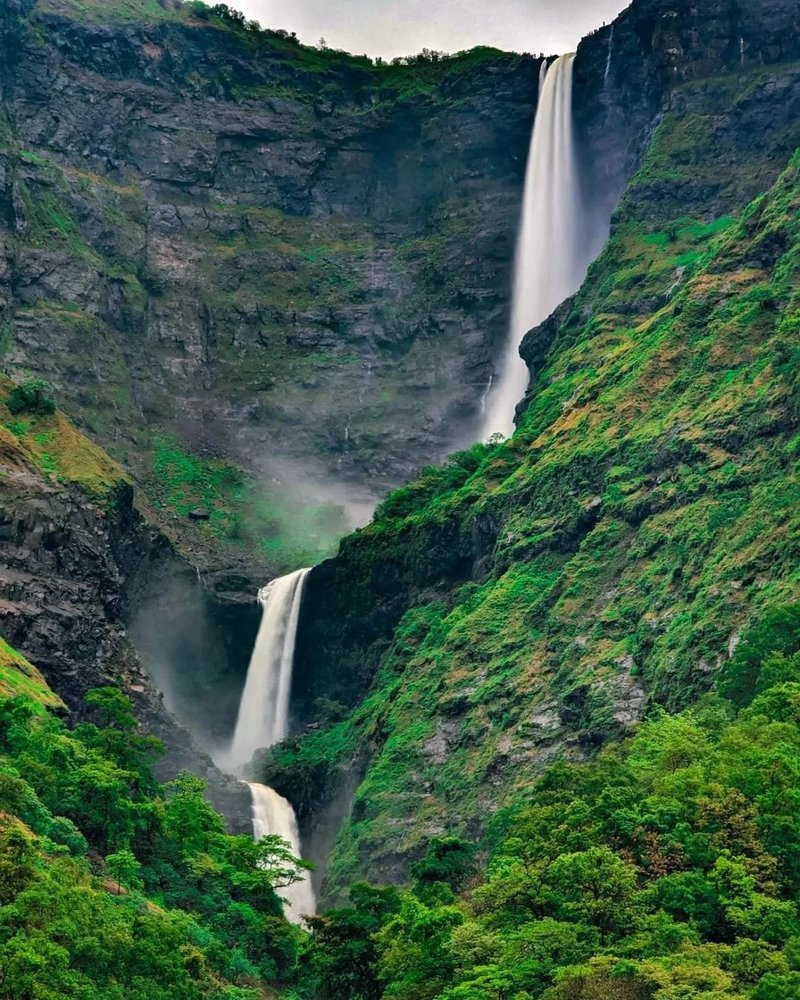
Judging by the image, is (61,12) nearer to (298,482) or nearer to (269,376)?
(269,376)

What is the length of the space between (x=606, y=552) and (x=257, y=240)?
250 ft

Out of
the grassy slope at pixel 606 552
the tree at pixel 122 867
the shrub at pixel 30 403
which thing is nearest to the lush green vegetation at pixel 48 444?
the shrub at pixel 30 403

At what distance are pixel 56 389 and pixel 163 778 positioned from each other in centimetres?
4414

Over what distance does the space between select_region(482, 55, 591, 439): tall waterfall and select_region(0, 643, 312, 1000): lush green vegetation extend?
2601 inches

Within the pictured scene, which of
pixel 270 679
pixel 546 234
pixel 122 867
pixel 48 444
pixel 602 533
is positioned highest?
pixel 546 234

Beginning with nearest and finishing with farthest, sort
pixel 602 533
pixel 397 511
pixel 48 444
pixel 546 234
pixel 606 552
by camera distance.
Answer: pixel 606 552, pixel 602 533, pixel 48 444, pixel 397 511, pixel 546 234

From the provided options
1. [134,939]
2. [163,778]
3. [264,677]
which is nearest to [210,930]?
[134,939]

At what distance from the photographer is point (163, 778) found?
319 feet

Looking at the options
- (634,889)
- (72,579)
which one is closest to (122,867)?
(634,889)

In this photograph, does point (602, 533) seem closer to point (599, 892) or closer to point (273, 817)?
point (273, 817)

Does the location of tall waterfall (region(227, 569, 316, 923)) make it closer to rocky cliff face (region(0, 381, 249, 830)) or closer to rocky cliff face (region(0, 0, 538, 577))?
rocky cliff face (region(0, 381, 249, 830))

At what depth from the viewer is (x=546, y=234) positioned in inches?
5684

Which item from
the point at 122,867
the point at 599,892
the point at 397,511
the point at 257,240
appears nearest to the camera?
the point at 599,892

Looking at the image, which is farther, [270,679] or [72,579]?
[270,679]
